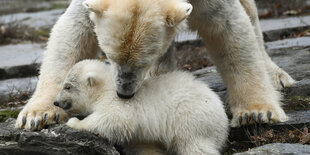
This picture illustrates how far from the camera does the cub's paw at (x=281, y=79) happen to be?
4.76m

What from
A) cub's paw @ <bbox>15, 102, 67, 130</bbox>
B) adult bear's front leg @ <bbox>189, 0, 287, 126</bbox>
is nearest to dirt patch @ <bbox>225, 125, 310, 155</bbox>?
adult bear's front leg @ <bbox>189, 0, 287, 126</bbox>

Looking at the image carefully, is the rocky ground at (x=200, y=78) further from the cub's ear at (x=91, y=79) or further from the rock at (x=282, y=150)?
the cub's ear at (x=91, y=79)

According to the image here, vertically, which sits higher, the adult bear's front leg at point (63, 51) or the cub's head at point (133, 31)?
the cub's head at point (133, 31)

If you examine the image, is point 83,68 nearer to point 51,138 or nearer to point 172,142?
point 51,138

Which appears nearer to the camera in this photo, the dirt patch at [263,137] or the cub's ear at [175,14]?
the cub's ear at [175,14]

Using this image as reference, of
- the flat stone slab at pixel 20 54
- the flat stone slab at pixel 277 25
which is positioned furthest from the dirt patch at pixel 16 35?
the flat stone slab at pixel 277 25

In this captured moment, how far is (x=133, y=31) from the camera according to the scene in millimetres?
2885

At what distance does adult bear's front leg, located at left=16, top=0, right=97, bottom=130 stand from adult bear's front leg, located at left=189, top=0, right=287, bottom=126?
856 mm

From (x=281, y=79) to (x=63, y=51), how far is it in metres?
2.16

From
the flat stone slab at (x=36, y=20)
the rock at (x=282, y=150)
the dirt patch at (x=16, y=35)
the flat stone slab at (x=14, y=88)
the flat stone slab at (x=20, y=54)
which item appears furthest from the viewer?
the flat stone slab at (x=36, y=20)

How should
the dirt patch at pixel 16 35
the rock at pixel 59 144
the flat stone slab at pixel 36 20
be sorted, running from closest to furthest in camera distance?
the rock at pixel 59 144, the dirt patch at pixel 16 35, the flat stone slab at pixel 36 20

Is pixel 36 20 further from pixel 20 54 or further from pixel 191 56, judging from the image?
pixel 191 56

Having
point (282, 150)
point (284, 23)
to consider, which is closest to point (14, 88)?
point (282, 150)

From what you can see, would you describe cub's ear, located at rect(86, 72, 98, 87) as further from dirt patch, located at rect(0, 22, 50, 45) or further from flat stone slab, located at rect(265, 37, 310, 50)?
dirt patch, located at rect(0, 22, 50, 45)
